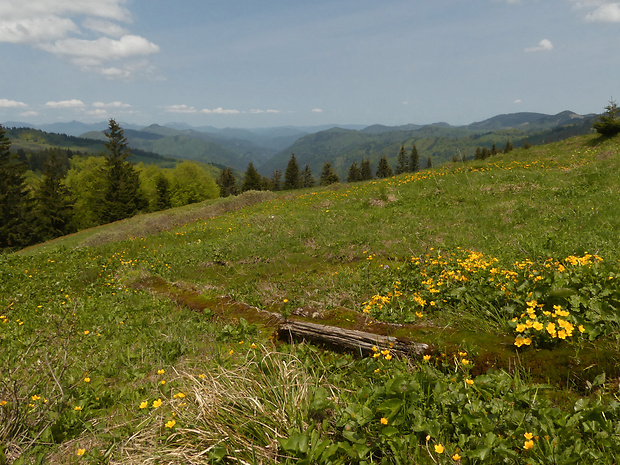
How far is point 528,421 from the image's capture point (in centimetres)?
261

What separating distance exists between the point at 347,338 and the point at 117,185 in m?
64.0

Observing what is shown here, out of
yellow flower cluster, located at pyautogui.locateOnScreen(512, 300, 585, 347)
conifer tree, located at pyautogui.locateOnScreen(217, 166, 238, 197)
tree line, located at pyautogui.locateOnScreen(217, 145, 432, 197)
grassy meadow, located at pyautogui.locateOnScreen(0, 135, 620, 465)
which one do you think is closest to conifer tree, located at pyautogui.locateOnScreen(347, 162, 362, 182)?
tree line, located at pyautogui.locateOnScreen(217, 145, 432, 197)

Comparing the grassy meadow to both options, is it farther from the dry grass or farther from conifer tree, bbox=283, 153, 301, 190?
conifer tree, bbox=283, 153, 301, 190

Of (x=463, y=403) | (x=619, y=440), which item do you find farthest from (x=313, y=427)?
(x=619, y=440)

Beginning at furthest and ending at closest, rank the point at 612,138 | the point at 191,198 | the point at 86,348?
the point at 191,198
the point at 612,138
the point at 86,348

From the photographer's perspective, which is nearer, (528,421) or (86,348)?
(528,421)

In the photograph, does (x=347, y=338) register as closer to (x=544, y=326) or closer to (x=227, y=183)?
(x=544, y=326)

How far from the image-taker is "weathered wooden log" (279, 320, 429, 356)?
3.93 m

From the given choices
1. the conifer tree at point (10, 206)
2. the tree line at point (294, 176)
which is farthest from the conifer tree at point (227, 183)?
the conifer tree at point (10, 206)

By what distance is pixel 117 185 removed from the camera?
56906mm

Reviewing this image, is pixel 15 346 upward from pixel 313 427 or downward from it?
downward

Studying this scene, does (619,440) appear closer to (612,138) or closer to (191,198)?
(612,138)

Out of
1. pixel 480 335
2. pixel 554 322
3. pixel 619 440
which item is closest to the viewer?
pixel 619 440

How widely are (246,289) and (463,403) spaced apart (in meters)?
6.58
